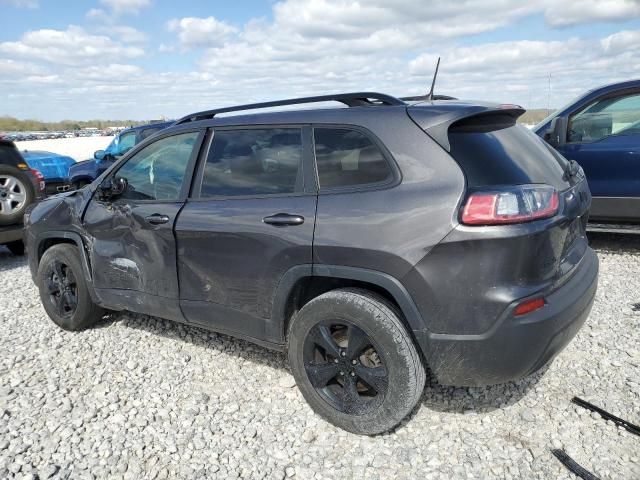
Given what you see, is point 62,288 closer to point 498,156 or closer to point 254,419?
point 254,419

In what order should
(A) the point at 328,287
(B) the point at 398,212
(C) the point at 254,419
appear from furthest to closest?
(C) the point at 254,419 < (A) the point at 328,287 < (B) the point at 398,212

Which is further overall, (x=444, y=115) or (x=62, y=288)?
(x=62, y=288)

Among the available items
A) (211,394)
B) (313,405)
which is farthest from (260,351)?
(313,405)

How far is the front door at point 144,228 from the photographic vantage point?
10.9 feet

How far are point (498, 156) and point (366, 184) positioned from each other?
67 centimetres

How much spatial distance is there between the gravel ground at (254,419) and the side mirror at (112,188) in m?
1.20

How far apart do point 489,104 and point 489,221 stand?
0.87 meters

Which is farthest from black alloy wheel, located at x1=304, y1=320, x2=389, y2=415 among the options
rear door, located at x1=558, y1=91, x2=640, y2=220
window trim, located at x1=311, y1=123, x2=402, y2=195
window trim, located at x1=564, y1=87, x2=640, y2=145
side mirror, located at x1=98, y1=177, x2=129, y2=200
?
window trim, located at x1=564, y1=87, x2=640, y2=145

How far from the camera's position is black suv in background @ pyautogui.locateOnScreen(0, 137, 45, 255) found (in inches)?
249

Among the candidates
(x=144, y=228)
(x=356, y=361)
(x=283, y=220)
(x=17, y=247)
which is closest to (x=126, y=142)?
(x=17, y=247)

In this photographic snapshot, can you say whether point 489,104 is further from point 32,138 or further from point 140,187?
point 32,138

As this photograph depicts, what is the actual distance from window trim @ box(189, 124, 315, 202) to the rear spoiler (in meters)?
0.63

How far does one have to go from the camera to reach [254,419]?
2.93 meters

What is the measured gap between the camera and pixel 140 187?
3615 millimetres
